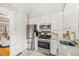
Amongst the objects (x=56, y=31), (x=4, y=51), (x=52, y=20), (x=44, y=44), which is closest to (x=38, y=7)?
(x=52, y=20)

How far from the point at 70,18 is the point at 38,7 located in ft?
1.56

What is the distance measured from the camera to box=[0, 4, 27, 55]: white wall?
1.40 meters

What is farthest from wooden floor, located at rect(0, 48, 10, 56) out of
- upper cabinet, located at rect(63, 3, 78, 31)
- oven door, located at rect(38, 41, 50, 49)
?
upper cabinet, located at rect(63, 3, 78, 31)

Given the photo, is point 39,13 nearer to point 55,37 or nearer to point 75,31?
point 55,37

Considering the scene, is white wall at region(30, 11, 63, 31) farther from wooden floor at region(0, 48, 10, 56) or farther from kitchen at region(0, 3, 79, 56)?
wooden floor at region(0, 48, 10, 56)

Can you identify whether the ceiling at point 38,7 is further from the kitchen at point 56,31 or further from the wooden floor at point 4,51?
the wooden floor at point 4,51

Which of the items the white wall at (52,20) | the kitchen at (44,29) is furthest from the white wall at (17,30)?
the white wall at (52,20)

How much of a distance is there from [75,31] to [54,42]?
1.06 feet

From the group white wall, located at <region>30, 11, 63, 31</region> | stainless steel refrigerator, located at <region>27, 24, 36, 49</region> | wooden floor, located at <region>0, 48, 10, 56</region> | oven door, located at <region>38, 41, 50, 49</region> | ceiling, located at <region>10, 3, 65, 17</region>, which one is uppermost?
ceiling, located at <region>10, 3, 65, 17</region>

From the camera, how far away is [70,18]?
1370 millimetres

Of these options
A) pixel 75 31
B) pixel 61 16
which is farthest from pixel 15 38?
pixel 75 31

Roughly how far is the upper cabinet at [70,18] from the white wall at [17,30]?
0.58 m

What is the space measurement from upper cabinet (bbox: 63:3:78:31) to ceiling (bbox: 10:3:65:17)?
0.11 meters

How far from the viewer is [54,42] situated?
1.41 m
